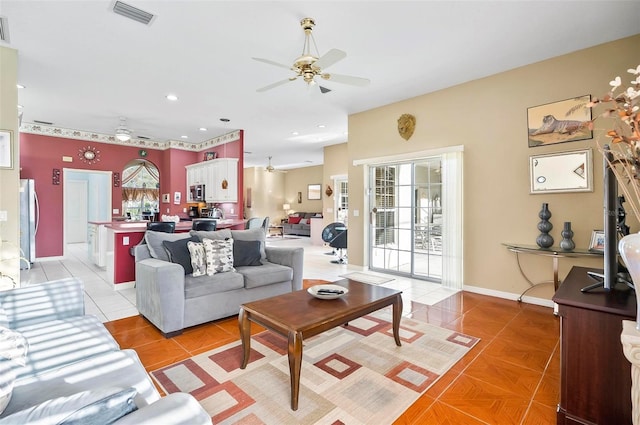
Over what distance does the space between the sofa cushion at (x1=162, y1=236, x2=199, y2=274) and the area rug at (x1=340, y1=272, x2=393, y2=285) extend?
2.69 meters

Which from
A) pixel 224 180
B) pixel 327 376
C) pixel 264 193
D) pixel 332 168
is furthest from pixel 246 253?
pixel 264 193

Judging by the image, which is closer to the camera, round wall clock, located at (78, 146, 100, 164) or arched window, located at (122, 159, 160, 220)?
round wall clock, located at (78, 146, 100, 164)

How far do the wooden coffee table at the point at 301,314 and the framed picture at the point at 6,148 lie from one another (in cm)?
337

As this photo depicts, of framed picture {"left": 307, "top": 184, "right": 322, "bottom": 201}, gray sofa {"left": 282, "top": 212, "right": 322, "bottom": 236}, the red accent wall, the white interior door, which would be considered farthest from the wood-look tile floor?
framed picture {"left": 307, "top": 184, "right": 322, "bottom": 201}

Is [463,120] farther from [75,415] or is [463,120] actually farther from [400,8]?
[75,415]

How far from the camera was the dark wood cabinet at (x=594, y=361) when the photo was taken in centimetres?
152

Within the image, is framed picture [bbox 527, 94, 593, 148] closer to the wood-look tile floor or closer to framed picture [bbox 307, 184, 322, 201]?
the wood-look tile floor

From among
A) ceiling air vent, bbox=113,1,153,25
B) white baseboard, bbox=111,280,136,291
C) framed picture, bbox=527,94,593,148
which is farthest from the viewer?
white baseboard, bbox=111,280,136,291

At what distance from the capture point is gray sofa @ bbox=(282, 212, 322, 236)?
12.1m

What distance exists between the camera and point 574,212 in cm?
358

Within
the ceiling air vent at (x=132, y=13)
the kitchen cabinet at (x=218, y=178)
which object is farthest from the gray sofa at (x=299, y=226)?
the ceiling air vent at (x=132, y=13)

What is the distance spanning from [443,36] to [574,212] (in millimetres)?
2502

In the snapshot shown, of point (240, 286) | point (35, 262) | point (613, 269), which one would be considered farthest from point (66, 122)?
point (613, 269)

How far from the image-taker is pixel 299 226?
1223 cm
